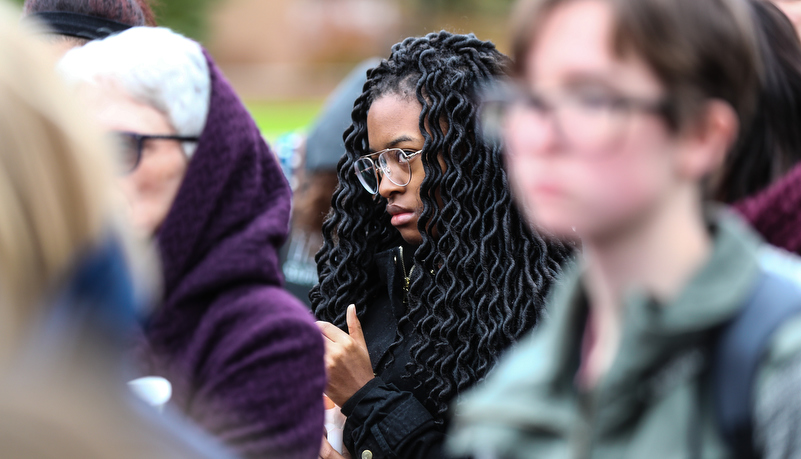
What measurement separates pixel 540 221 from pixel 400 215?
1396 millimetres

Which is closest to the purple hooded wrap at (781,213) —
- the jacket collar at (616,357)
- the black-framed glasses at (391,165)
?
the jacket collar at (616,357)

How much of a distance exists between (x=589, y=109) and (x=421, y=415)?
5.14ft

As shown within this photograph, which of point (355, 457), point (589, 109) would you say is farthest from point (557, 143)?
point (355, 457)

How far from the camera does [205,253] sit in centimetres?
176

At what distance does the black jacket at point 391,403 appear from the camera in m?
2.42

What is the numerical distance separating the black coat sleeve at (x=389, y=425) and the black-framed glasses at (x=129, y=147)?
1.11 meters

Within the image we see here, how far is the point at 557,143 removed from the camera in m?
A: 1.10

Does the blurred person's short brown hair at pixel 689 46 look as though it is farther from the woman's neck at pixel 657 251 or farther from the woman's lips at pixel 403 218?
the woman's lips at pixel 403 218

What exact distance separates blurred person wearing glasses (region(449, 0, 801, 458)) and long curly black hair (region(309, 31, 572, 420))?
1.32 m

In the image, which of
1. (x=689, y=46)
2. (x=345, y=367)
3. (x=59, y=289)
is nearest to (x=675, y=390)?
(x=689, y=46)

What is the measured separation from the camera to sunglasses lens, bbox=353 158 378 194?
2.79 meters

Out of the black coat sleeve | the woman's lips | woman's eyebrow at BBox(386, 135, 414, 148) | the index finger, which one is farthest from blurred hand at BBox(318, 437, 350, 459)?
woman's eyebrow at BBox(386, 135, 414, 148)

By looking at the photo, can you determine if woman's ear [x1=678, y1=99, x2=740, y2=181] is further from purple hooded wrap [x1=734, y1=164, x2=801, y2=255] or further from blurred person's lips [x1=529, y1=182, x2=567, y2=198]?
purple hooded wrap [x1=734, y1=164, x2=801, y2=255]

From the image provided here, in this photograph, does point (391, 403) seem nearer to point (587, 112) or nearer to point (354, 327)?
point (354, 327)
